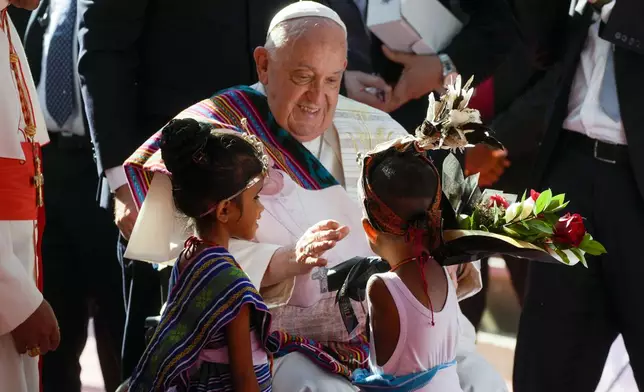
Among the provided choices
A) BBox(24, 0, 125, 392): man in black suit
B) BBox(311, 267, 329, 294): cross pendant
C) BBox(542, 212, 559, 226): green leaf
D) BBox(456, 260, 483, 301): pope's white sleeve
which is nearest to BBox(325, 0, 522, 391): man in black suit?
BBox(24, 0, 125, 392): man in black suit

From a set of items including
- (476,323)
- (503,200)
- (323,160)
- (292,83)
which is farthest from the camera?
(476,323)

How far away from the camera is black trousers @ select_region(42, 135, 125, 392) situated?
4.81 metres

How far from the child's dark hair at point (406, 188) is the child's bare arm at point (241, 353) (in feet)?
1.68

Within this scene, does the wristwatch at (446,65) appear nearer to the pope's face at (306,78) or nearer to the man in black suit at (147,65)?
the man in black suit at (147,65)

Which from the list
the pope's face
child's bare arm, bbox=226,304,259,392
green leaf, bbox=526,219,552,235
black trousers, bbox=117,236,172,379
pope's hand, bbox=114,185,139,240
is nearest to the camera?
child's bare arm, bbox=226,304,259,392

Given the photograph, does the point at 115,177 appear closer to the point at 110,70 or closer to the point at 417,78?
the point at 110,70

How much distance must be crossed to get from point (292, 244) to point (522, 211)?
0.76m

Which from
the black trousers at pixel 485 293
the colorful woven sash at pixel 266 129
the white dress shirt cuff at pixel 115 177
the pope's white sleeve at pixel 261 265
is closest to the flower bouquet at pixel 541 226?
the pope's white sleeve at pixel 261 265

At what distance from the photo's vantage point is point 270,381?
10.2ft

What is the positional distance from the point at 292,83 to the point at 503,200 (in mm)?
886

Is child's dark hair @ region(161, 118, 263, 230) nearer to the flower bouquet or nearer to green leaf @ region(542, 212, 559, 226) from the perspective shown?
the flower bouquet

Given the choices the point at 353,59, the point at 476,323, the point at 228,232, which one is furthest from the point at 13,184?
the point at 476,323

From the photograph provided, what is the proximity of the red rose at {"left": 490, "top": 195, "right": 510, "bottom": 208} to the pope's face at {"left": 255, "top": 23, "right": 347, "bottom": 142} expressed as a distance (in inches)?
30.6

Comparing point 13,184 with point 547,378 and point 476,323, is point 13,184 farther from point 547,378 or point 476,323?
point 476,323
